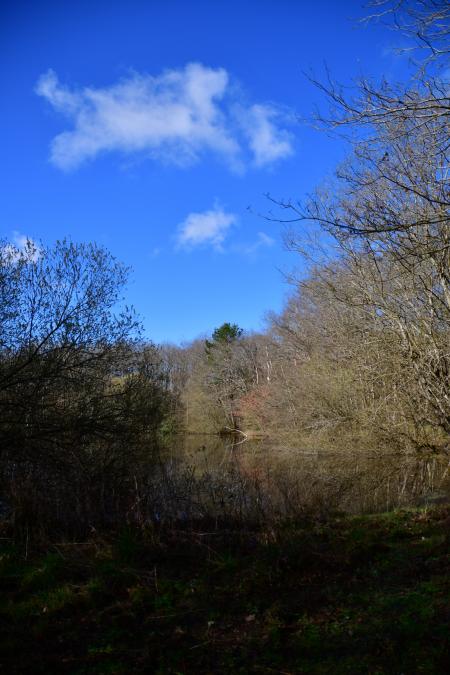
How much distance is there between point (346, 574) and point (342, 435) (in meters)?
15.7

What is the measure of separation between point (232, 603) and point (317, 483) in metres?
8.83

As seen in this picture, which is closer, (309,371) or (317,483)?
(317,483)

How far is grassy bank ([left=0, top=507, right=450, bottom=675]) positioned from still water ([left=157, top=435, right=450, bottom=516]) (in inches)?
55.5

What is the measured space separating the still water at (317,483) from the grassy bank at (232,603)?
1.41 m

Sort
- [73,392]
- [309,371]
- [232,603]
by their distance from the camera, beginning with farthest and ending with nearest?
[309,371] < [73,392] < [232,603]

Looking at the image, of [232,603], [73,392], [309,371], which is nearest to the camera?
[232,603]

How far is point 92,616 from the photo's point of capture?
167 inches

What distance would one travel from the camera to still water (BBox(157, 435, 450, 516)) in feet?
26.1

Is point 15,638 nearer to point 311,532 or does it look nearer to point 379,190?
point 311,532

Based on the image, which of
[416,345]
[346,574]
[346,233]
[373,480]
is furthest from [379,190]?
[346,574]

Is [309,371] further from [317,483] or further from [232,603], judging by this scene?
[232,603]

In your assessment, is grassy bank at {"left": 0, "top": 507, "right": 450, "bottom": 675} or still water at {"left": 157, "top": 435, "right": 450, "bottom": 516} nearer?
grassy bank at {"left": 0, "top": 507, "right": 450, "bottom": 675}

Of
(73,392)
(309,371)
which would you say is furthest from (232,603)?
(309,371)

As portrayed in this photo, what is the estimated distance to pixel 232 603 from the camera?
172 inches
